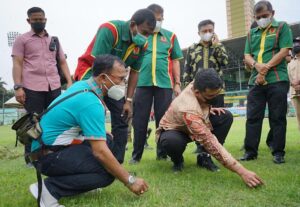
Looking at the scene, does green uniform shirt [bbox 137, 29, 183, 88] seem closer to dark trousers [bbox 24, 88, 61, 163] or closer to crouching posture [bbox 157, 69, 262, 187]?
crouching posture [bbox 157, 69, 262, 187]

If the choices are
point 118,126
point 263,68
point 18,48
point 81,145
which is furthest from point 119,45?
point 263,68

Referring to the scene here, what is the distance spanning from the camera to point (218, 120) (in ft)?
12.6

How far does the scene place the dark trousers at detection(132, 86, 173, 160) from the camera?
14.4 ft

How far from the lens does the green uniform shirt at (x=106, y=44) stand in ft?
11.2

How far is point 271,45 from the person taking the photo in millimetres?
4320

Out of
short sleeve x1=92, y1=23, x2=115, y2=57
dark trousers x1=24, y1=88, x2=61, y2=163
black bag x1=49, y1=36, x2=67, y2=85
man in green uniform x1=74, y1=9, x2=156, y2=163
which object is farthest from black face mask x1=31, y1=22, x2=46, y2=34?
short sleeve x1=92, y1=23, x2=115, y2=57

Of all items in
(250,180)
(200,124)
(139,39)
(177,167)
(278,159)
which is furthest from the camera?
(278,159)

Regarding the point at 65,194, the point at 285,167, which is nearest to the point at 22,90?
the point at 65,194

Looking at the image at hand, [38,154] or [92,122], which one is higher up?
[92,122]

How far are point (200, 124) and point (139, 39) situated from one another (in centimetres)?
113

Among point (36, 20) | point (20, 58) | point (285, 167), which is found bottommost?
point (285, 167)

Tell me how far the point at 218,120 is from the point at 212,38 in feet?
5.46

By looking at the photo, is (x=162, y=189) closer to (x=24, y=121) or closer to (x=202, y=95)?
(x=202, y=95)

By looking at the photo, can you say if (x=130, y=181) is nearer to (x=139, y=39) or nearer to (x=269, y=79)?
(x=139, y=39)
